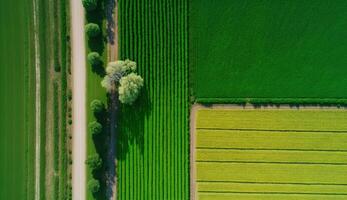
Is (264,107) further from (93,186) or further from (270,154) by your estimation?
(93,186)

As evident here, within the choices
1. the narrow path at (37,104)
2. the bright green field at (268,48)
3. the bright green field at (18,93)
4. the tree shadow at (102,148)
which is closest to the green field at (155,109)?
the tree shadow at (102,148)

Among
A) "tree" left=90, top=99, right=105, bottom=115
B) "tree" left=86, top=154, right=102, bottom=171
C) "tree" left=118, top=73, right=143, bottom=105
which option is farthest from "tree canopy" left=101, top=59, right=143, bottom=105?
"tree" left=86, top=154, right=102, bottom=171

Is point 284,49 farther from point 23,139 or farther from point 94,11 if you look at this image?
point 23,139

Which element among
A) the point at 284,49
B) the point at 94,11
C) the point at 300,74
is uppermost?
the point at 94,11

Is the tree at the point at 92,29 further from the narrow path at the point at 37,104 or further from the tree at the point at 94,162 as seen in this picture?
the tree at the point at 94,162

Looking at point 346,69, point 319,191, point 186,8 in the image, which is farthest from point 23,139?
point 346,69

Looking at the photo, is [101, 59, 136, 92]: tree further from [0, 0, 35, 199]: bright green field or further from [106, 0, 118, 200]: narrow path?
[0, 0, 35, 199]: bright green field
